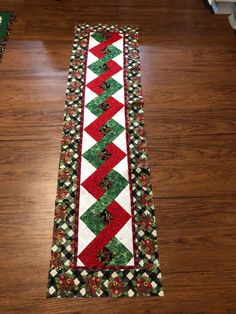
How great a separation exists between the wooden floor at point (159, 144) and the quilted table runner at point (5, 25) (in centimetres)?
6

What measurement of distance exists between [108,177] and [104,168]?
0.20ft

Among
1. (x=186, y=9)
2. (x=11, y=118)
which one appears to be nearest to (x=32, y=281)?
(x=11, y=118)

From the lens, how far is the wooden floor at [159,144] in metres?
1.32

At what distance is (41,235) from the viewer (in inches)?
56.6

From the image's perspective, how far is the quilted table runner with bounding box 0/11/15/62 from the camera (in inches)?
89.0

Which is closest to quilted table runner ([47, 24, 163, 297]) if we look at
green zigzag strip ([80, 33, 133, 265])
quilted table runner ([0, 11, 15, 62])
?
green zigzag strip ([80, 33, 133, 265])

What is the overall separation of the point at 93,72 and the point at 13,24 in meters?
0.87

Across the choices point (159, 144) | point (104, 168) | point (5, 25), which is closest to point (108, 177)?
point (104, 168)

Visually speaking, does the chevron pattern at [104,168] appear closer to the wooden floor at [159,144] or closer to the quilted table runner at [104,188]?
the quilted table runner at [104,188]

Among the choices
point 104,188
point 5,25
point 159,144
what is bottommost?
point 104,188

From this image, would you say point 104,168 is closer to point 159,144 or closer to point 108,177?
point 108,177

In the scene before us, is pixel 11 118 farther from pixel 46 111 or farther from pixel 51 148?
pixel 51 148

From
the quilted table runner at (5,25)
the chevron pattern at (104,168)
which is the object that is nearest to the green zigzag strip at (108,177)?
the chevron pattern at (104,168)

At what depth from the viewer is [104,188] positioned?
159 cm
